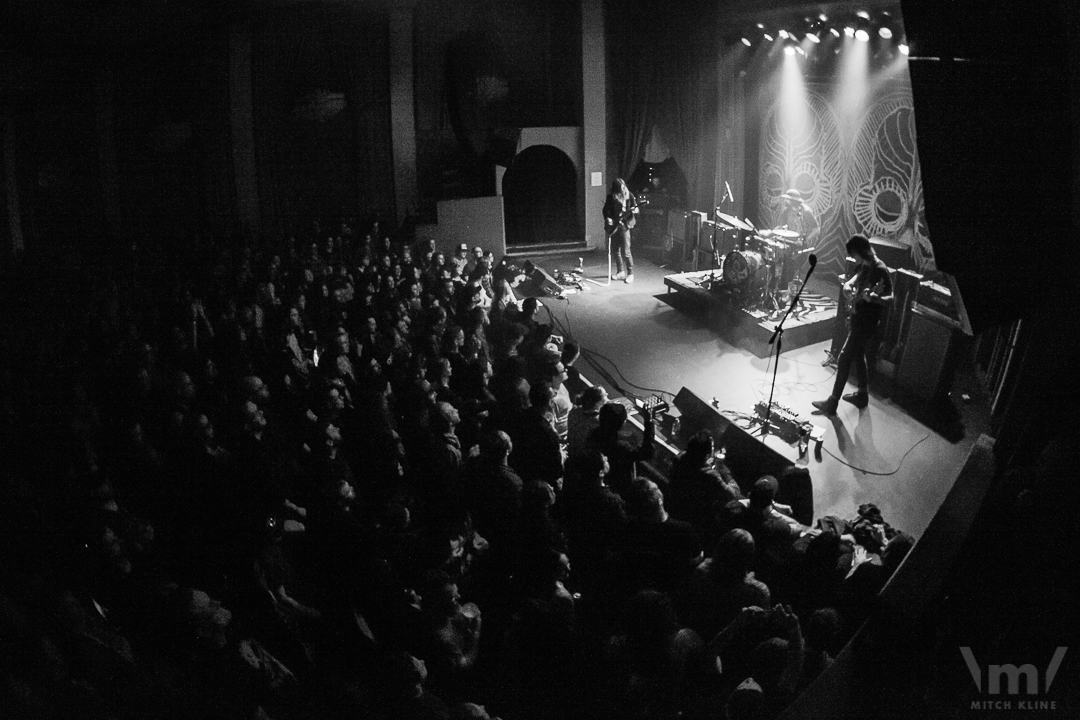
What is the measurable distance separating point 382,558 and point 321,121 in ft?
36.8

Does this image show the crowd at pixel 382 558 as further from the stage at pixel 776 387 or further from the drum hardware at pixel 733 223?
the drum hardware at pixel 733 223

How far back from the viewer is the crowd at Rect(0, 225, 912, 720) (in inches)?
107

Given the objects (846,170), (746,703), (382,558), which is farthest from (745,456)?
(846,170)

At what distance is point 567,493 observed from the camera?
3.79 metres

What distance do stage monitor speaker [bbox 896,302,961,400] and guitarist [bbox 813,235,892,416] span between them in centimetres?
39

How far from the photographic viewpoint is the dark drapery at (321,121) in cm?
1212

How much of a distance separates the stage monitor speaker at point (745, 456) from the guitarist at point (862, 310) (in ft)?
4.28

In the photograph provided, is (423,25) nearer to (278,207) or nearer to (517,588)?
(278,207)

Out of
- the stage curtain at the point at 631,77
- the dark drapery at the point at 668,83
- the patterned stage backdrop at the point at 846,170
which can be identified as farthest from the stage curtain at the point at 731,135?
the stage curtain at the point at 631,77

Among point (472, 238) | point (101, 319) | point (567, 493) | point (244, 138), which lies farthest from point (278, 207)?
point (567, 493)

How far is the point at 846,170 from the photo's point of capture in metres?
11.0

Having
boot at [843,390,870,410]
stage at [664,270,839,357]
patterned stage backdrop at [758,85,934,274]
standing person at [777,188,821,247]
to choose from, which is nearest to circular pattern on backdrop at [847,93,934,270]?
patterned stage backdrop at [758,85,934,274]

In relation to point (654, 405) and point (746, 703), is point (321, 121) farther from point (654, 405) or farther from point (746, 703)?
point (746, 703)

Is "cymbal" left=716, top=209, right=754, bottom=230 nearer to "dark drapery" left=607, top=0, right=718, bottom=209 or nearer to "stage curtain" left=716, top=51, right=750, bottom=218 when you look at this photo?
"stage curtain" left=716, top=51, right=750, bottom=218
